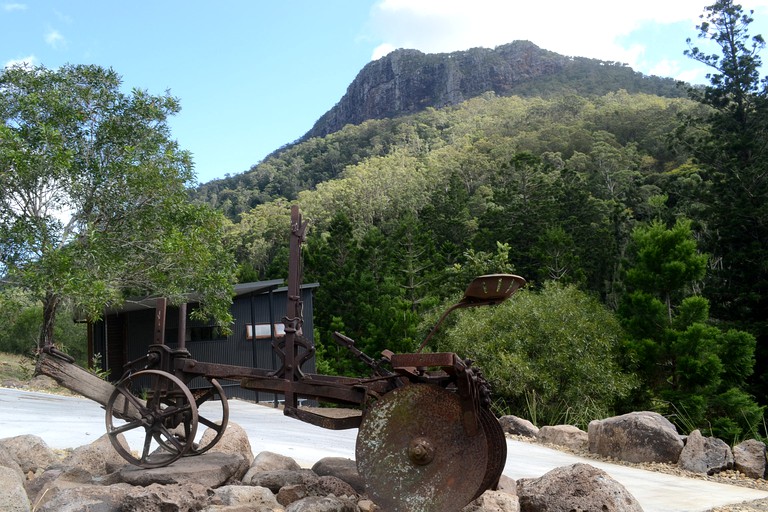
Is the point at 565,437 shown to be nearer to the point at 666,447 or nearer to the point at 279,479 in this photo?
the point at 666,447

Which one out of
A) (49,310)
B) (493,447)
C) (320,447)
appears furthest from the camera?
(49,310)

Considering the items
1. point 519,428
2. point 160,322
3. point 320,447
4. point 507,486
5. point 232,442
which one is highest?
point 160,322

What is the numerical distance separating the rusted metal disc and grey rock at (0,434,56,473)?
Answer: 12.3ft

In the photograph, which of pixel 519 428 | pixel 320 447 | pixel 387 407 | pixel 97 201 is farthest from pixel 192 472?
pixel 97 201

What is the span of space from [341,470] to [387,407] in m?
1.15

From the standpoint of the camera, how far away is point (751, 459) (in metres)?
8.41

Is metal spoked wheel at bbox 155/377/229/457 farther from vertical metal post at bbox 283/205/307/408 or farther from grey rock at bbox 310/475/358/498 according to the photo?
grey rock at bbox 310/475/358/498

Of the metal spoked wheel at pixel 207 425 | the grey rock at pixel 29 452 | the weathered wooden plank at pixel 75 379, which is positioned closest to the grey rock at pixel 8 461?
the grey rock at pixel 29 452

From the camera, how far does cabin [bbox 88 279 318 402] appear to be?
17.9m

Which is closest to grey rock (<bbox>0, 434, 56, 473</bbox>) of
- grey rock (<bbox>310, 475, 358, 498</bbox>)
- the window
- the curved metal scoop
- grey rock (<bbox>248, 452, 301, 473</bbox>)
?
grey rock (<bbox>248, 452, 301, 473</bbox>)

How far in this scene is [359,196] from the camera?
52062mm

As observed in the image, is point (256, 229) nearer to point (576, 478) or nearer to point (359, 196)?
point (359, 196)

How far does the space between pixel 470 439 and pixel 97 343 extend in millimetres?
17053

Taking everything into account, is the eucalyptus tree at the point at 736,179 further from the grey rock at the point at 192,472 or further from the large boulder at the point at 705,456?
the grey rock at the point at 192,472
